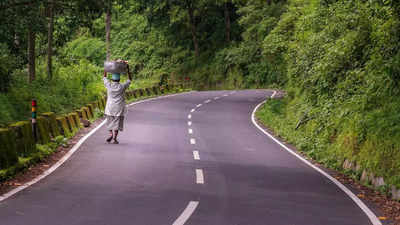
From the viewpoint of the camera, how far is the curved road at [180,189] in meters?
8.59

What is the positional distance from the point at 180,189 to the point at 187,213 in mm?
1917

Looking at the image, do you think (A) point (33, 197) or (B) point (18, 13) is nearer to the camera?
(A) point (33, 197)

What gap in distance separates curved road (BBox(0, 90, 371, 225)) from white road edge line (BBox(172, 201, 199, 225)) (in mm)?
14

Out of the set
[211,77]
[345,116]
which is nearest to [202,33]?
[211,77]

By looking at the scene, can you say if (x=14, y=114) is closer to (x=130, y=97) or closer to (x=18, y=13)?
(x=18, y=13)

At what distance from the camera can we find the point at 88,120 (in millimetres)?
22375

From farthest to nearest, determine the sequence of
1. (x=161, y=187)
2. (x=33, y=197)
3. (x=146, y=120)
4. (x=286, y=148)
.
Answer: (x=146, y=120) → (x=286, y=148) → (x=161, y=187) → (x=33, y=197)

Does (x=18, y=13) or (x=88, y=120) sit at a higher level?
(x=18, y=13)

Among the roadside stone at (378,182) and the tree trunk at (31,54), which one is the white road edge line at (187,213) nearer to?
the roadside stone at (378,182)

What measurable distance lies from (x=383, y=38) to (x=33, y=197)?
33.7 ft

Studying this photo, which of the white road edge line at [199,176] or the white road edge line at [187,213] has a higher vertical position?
the white road edge line at [187,213]

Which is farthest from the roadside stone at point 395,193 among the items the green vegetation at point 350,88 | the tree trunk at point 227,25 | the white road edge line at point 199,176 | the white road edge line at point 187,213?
the tree trunk at point 227,25

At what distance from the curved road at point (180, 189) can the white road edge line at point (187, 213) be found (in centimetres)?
1

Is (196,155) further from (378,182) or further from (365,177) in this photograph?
(378,182)
